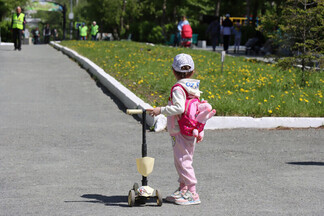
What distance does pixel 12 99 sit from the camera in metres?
12.9

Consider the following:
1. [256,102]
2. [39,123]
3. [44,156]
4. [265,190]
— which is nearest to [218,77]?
[256,102]

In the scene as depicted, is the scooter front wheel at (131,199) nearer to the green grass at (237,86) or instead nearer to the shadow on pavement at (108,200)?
the shadow on pavement at (108,200)

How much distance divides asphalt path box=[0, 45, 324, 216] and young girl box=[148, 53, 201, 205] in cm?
14

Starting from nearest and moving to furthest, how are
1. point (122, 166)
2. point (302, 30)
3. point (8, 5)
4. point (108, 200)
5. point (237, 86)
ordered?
point (108, 200) < point (122, 166) < point (237, 86) < point (302, 30) < point (8, 5)

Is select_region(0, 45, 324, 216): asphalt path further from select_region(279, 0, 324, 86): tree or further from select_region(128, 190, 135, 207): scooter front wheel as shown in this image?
select_region(279, 0, 324, 86): tree

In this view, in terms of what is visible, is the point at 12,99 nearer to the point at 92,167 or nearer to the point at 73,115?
the point at 73,115

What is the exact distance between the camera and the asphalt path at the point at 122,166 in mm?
5359

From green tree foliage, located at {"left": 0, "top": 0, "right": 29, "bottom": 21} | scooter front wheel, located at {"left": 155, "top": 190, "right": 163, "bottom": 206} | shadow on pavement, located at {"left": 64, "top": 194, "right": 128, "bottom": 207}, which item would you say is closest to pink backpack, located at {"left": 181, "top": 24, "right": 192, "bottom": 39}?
green tree foliage, located at {"left": 0, "top": 0, "right": 29, "bottom": 21}

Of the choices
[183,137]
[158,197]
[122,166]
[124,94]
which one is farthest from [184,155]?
[124,94]

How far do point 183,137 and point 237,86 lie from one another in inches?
321

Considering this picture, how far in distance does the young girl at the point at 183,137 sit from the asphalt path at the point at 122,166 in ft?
0.44

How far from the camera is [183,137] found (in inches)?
212

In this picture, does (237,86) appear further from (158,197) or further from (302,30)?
(158,197)

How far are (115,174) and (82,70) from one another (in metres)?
13.0
